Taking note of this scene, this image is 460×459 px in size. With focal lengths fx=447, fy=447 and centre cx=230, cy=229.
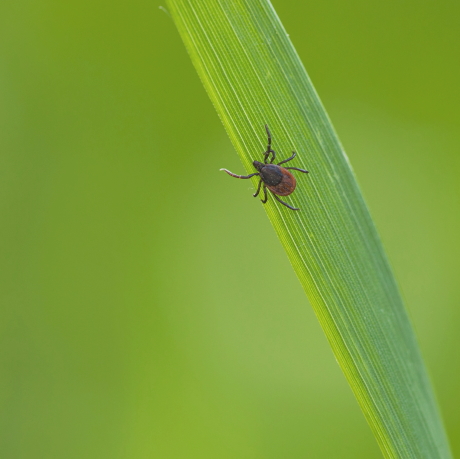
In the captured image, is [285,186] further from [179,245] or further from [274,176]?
[179,245]

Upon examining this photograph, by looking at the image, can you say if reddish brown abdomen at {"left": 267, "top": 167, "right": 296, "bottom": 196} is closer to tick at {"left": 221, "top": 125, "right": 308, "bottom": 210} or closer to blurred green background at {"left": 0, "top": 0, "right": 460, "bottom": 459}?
tick at {"left": 221, "top": 125, "right": 308, "bottom": 210}

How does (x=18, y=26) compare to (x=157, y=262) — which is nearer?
(x=18, y=26)

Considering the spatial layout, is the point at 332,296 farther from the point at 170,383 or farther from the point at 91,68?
the point at 91,68

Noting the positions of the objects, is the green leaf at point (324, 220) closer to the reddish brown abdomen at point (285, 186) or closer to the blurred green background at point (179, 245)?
the reddish brown abdomen at point (285, 186)

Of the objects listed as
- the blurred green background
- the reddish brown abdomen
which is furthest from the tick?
the blurred green background

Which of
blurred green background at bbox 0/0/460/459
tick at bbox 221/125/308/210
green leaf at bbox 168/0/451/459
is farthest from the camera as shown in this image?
blurred green background at bbox 0/0/460/459

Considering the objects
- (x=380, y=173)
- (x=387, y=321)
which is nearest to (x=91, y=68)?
(x=380, y=173)
